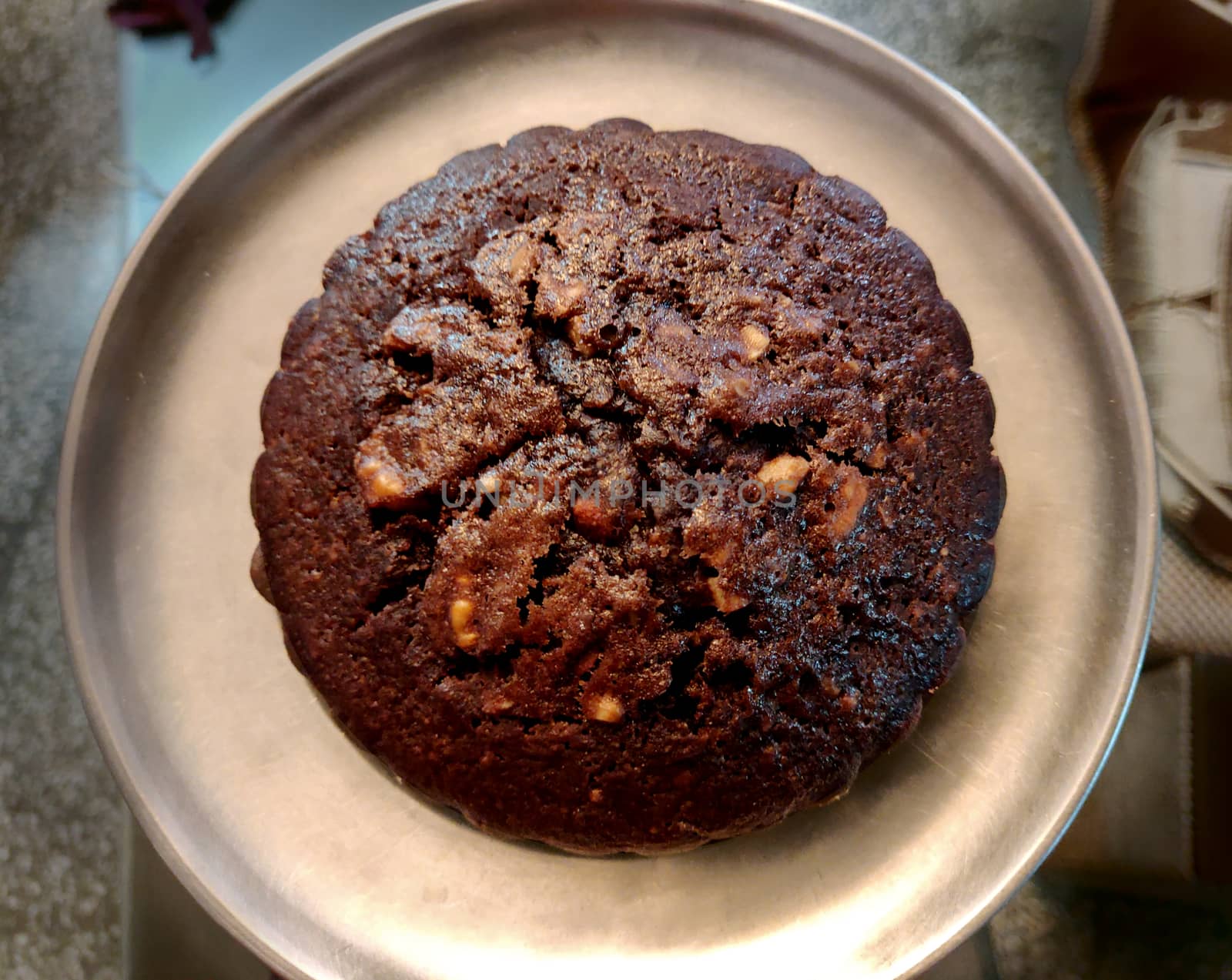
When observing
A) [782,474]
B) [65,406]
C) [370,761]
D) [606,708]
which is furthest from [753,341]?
[65,406]

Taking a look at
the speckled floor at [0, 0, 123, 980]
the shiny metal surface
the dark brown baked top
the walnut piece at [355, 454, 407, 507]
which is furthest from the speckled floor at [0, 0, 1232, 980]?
the walnut piece at [355, 454, 407, 507]

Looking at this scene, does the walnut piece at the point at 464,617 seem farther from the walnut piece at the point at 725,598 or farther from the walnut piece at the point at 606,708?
the walnut piece at the point at 725,598

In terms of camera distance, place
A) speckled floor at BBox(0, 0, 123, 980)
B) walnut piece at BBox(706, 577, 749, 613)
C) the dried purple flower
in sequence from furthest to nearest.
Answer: the dried purple flower < speckled floor at BBox(0, 0, 123, 980) < walnut piece at BBox(706, 577, 749, 613)

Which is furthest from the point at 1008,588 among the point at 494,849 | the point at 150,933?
the point at 150,933

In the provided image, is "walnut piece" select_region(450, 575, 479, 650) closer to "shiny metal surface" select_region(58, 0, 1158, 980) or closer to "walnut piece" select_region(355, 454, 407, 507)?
"walnut piece" select_region(355, 454, 407, 507)

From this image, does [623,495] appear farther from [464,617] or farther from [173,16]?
[173,16]

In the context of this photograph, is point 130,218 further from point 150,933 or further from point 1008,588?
point 1008,588
